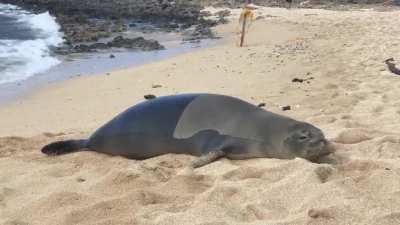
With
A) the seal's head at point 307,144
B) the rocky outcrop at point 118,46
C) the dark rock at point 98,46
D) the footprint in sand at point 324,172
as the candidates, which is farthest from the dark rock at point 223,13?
the footprint in sand at point 324,172

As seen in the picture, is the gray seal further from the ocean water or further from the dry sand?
the ocean water

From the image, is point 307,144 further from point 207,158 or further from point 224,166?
point 207,158

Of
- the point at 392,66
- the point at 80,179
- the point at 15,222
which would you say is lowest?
the point at 392,66

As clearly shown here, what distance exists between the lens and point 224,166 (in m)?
4.60

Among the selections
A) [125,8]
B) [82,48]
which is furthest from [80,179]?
[125,8]

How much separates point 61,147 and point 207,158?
142cm

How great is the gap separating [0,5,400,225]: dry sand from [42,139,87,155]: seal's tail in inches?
3.6

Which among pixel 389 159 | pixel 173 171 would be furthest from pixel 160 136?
pixel 389 159

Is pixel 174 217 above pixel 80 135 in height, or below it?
above

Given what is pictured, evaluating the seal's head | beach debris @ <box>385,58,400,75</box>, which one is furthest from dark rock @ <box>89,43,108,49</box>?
the seal's head

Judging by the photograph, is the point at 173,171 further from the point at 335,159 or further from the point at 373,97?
the point at 373,97

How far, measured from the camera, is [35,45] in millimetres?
14938

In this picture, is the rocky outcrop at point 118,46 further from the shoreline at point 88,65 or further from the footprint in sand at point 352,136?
the footprint in sand at point 352,136

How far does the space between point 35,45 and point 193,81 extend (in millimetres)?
6617
